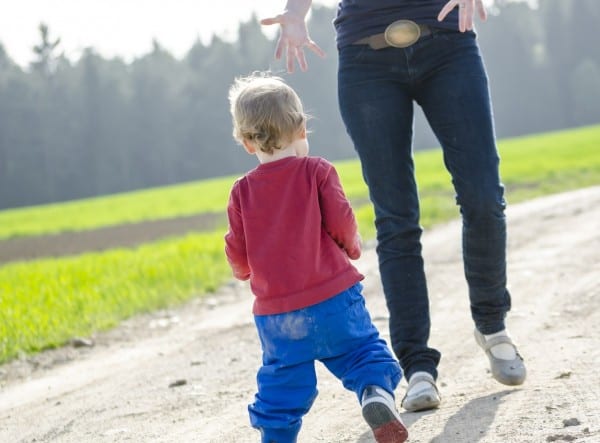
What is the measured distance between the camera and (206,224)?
18.1 metres

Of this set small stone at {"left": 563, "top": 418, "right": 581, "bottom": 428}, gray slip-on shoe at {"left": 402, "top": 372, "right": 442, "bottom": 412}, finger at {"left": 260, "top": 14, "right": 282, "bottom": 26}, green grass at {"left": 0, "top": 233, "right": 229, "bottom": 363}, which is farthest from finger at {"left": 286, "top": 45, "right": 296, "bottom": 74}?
green grass at {"left": 0, "top": 233, "right": 229, "bottom": 363}

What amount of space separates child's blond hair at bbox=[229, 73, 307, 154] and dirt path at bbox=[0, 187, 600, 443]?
3.33 ft

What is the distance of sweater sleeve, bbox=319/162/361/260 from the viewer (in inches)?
115

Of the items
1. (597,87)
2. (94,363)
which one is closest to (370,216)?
(94,363)

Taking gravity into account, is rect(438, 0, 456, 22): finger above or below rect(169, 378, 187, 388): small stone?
above

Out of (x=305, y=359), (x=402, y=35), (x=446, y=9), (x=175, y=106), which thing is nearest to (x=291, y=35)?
(x=402, y=35)

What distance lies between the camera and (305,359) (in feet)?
9.50

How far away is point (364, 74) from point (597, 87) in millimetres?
83056

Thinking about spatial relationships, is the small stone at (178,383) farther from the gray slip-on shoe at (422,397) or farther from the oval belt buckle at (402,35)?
the oval belt buckle at (402,35)

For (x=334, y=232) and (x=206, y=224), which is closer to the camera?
(x=334, y=232)

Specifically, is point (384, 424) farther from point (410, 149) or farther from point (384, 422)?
point (410, 149)

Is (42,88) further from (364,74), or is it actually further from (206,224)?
(364,74)

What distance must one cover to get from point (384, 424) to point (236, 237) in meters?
0.72

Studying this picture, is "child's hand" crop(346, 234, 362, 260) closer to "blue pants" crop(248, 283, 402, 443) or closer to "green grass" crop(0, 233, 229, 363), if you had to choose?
"blue pants" crop(248, 283, 402, 443)
